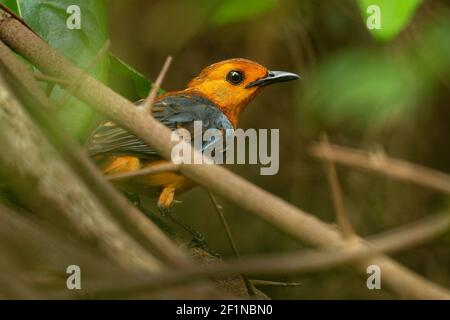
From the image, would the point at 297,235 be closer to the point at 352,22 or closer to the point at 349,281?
the point at 349,281

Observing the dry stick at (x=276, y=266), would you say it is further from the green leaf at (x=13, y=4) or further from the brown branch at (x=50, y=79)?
the green leaf at (x=13, y=4)

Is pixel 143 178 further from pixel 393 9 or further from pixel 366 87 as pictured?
pixel 393 9

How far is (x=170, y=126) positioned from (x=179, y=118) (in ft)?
0.37

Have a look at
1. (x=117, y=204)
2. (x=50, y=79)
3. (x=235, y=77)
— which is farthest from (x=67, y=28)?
(x=117, y=204)

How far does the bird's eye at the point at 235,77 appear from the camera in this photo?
16.7ft

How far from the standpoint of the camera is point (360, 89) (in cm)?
482

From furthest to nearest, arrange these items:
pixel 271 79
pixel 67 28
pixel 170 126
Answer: pixel 271 79 → pixel 170 126 → pixel 67 28

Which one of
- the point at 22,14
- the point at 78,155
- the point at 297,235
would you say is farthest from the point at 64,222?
the point at 22,14

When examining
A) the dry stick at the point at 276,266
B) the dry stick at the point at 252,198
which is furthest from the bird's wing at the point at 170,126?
the dry stick at the point at 276,266

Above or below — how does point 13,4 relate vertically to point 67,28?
above

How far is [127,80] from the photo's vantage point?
4117 mm

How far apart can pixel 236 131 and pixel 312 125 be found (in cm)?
119

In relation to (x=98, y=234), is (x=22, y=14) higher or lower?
higher

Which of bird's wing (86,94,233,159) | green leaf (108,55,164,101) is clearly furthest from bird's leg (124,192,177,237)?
green leaf (108,55,164,101)
